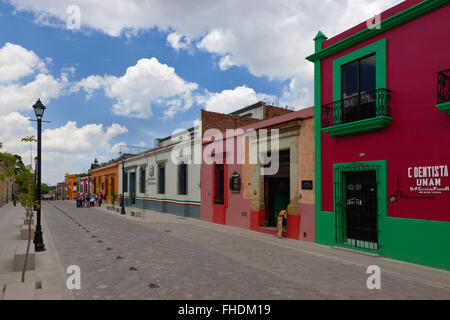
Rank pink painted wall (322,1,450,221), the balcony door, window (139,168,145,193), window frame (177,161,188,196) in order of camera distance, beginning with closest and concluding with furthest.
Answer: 1. pink painted wall (322,1,450,221)
2. the balcony door
3. window frame (177,161,188,196)
4. window (139,168,145,193)

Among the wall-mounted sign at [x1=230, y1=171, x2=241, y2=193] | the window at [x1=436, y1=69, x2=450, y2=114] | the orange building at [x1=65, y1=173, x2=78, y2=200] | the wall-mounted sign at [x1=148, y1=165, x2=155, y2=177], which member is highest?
the window at [x1=436, y1=69, x2=450, y2=114]

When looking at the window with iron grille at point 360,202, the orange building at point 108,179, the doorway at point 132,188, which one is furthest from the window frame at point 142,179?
the window with iron grille at point 360,202

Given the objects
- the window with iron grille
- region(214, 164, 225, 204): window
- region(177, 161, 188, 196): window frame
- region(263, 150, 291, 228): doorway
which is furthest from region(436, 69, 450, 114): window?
region(177, 161, 188, 196): window frame

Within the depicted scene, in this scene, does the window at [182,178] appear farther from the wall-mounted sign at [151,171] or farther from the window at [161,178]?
the wall-mounted sign at [151,171]

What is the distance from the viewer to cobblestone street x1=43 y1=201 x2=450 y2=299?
6309mm

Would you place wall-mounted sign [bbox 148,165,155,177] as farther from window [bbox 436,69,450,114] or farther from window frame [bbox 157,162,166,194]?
window [bbox 436,69,450,114]

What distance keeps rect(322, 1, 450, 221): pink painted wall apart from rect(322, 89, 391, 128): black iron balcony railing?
292 millimetres

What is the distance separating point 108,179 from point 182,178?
22.9 meters

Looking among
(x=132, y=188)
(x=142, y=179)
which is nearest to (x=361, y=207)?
(x=142, y=179)

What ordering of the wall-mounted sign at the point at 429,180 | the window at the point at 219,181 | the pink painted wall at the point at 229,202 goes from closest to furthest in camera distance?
the wall-mounted sign at the point at 429,180
the pink painted wall at the point at 229,202
the window at the point at 219,181

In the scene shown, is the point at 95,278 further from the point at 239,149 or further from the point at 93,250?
the point at 239,149

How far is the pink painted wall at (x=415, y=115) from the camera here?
8.41m

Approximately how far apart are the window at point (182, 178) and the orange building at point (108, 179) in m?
14.9

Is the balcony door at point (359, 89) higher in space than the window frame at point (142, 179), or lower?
higher
